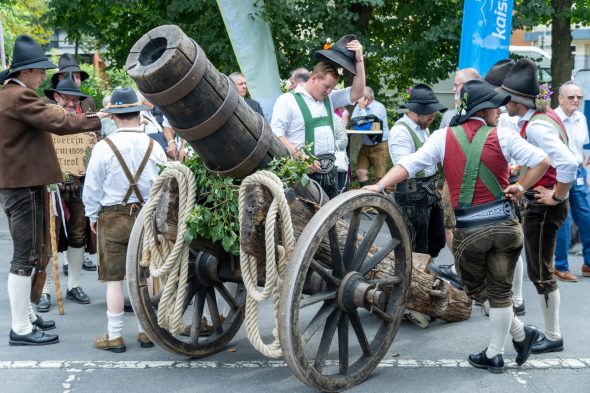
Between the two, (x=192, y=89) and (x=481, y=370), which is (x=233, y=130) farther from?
(x=481, y=370)

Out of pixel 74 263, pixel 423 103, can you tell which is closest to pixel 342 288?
pixel 423 103

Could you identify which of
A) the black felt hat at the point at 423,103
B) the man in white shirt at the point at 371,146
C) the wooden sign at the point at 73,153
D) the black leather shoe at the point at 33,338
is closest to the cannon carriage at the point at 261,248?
the black leather shoe at the point at 33,338

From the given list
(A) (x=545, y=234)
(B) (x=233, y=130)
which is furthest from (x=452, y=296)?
(B) (x=233, y=130)

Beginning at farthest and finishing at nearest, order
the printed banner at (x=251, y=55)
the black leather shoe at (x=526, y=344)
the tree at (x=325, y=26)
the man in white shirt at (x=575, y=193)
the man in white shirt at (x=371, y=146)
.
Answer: the tree at (x=325, y=26)
the man in white shirt at (x=371, y=146)
the printed banner at (x=251, y=55)
the man in white shirt at (x=575, y=193)
the black leather shoe at (x=526, y=344)

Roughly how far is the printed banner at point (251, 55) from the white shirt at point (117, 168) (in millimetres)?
3750

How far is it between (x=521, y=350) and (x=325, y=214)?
174cm

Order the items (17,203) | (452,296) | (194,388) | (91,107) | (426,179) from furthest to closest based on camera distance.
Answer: (91,107)
(426,179)
(452,296)
(17,203)
(194,388)

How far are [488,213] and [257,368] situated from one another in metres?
1.80

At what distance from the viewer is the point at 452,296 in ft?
19.9

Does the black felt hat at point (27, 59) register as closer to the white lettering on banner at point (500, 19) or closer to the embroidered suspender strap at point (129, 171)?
the embroidered suspender strap at point (129, 171)

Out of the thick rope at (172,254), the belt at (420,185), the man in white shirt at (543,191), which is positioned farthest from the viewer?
the belt at (420,185)

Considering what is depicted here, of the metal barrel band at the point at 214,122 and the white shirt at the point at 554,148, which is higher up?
the metal barrel band at the point at 214,122

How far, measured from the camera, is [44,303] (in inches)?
264

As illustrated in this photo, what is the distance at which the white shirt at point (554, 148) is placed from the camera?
508 cm
